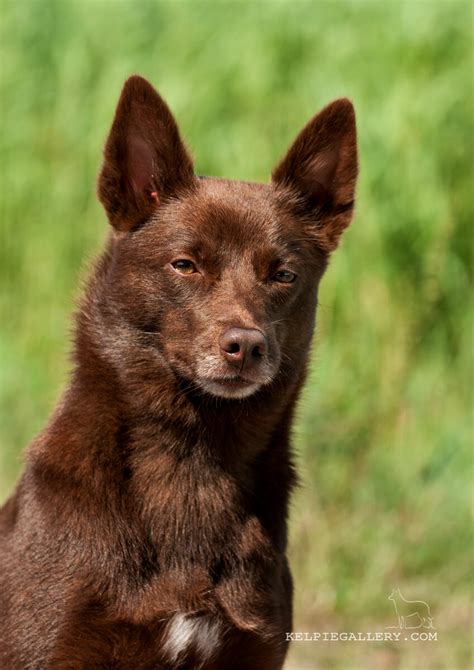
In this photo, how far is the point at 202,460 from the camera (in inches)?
159

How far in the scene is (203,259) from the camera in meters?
3.99

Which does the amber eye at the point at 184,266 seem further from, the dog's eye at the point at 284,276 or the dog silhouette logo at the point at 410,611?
the dog silhouette logo at the point at 410,611

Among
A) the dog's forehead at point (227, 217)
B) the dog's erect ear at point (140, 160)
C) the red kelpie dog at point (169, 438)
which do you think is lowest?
the red kelpie dog at point (169, 438)

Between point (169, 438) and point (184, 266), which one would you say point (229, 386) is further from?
point (184, 266)

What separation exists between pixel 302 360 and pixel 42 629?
129 centimetres

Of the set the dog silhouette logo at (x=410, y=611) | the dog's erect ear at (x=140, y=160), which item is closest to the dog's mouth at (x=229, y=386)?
the dog's erect ear at (x=140, y=160)

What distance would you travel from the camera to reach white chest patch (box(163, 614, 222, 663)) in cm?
368

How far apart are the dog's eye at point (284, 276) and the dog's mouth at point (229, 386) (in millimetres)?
408

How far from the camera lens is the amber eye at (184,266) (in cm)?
398

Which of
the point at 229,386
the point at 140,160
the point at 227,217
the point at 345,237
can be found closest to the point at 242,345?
the point at 229,386

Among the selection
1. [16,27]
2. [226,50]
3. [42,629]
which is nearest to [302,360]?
[42,629]

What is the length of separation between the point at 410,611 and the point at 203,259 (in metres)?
2.91

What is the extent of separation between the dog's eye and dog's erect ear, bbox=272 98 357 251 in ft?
1.14

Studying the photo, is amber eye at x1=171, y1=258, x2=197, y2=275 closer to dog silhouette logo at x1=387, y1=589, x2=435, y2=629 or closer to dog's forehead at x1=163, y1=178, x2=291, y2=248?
dog's forehead at x1=163, y1=178, x2=291, y2=248
